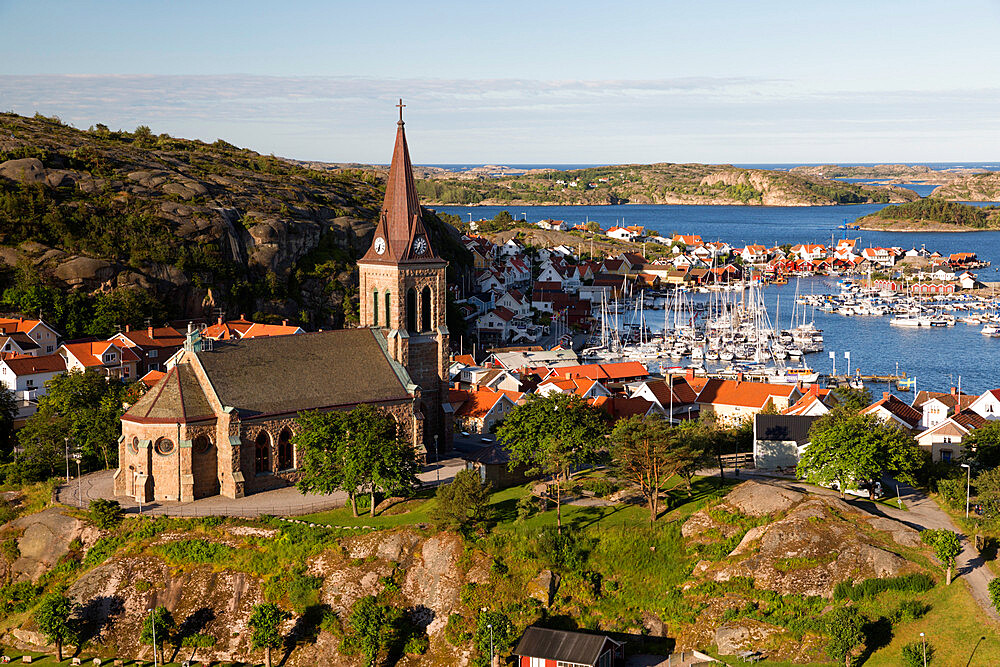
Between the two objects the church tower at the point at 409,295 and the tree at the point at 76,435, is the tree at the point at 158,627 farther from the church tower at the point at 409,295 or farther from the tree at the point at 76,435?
the church tower at the point at 409,295

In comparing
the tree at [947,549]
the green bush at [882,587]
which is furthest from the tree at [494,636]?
the tree at [947,549]

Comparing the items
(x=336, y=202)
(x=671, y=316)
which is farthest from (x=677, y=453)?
(x=671, y=316)

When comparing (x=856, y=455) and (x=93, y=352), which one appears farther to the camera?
(x=93, y=352)

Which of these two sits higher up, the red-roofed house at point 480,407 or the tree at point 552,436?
the tree at point 552,436

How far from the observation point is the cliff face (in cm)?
8931

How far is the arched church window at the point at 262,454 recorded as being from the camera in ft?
162

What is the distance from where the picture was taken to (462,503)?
1737 inches

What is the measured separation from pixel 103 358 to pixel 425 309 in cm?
3175

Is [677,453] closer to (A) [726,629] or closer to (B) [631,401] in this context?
(A) [726,629]

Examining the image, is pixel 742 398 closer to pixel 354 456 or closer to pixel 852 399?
pixel 852 399

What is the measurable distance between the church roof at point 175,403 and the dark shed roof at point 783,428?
28.6 metres

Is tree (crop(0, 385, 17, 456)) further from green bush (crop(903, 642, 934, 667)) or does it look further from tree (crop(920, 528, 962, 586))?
tree (crop(920, 528, 962, 586))

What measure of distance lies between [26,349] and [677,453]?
52.0 meters

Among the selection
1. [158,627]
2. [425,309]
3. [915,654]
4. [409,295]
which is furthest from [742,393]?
[158,627]
